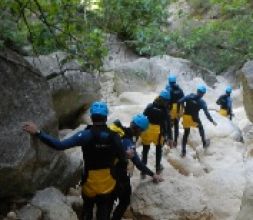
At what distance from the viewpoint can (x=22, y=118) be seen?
6.21m

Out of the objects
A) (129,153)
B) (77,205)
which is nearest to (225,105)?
(77,205)

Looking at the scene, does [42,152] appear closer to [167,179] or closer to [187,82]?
[167,179]

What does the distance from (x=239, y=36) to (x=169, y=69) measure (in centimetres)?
330

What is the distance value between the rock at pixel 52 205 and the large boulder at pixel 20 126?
172 millimetres

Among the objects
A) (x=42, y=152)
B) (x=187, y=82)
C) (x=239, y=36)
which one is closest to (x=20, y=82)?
(x=42, y=152)

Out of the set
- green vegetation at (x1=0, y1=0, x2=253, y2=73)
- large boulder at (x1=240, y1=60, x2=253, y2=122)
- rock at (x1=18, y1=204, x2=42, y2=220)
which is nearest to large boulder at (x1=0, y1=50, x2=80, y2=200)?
rock at (x1=18, y1=204, x2=42, y2=220)

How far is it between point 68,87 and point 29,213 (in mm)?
5145

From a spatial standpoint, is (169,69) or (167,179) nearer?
(167,179)

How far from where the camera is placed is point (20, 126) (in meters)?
6.09

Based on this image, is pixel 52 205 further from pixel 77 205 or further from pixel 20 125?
pixel 20 125

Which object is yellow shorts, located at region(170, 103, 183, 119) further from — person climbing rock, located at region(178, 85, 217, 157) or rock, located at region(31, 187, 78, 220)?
rock, located at region(31, 187, 78, 220)

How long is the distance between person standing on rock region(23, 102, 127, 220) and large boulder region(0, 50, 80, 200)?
78 cm

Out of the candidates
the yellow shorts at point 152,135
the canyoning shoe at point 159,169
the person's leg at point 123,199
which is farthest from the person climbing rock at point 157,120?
the person's leg at point 123,199

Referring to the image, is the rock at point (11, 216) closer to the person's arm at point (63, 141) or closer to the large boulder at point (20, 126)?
the large boulder at point (20, 126)
